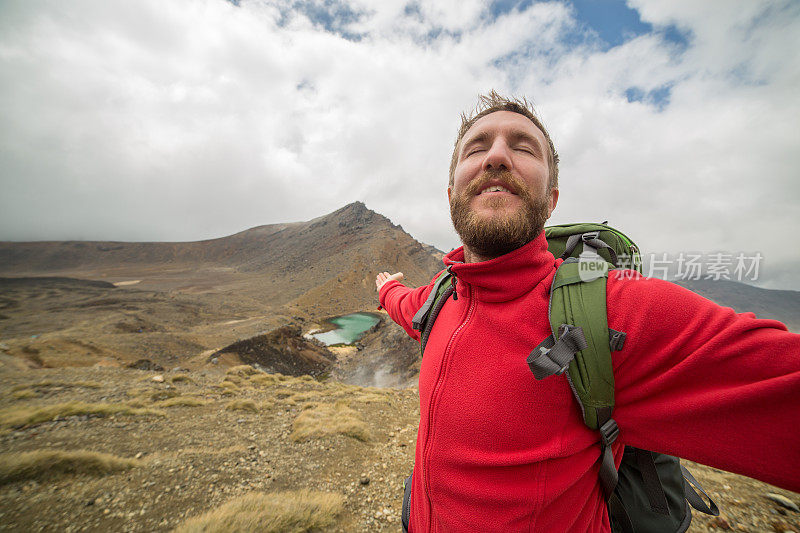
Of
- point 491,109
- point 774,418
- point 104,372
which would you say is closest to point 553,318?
point 774,418

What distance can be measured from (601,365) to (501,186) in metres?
1.06

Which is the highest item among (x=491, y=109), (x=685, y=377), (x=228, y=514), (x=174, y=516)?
(x=491, y=109)

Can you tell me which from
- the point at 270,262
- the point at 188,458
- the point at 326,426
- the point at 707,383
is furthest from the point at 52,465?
the point at 270,262

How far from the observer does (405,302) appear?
2539 mm

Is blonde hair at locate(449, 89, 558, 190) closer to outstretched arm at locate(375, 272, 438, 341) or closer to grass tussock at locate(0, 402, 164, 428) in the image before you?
outstretched arm at locate(375, 272, 438, 341)

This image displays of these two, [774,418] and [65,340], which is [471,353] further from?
[65,340]

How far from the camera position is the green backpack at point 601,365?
1097 mm

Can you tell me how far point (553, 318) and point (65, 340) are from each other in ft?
88.9

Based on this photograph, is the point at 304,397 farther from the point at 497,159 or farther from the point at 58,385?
the point at 497,159

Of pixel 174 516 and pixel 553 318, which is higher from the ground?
pixel 553 318

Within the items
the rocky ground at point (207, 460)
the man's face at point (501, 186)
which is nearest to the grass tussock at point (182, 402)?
the rocky ground at point (207, 460)

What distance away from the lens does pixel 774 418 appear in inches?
33.2

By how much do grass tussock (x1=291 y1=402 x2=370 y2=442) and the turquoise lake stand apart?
28689 millimetres

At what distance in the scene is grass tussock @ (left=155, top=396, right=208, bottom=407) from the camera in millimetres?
7088
